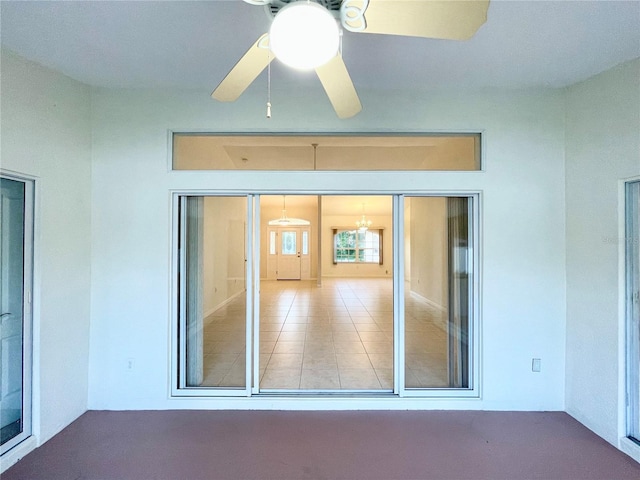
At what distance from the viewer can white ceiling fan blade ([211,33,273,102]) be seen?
139 centimetres

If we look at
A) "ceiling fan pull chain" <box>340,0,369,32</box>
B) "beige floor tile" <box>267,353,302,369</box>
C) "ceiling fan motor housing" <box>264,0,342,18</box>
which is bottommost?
"beige floor tile" <box>267,353,302,369</box>

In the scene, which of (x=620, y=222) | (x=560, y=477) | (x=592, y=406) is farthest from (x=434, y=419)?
(x=620, y=222)

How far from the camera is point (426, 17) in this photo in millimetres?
1180

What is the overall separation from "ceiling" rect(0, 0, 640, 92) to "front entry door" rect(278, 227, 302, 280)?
9.11 meters

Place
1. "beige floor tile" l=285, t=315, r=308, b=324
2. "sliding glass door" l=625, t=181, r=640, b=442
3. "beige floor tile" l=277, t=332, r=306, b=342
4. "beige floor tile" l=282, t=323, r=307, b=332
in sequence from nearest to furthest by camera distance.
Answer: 1. "sliding glass door" l=625, t=181, r=640, b=442
2. "beige floor tile" l=277, t=332, r=306, b=342
3. "beige floor tile" l=282, t=323, r=307, b=332
4. "beige floor tile" l=285, t=315, r=308, b=324

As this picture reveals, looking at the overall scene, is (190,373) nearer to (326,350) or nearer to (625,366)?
(326,350)

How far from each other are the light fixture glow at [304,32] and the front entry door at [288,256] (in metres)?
10.6

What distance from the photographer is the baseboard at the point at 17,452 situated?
2057 millimetres

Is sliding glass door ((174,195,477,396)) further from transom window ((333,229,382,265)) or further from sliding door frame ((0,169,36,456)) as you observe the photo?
transom window ((333,229,382,265))

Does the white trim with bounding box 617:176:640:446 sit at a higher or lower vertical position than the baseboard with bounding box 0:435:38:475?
higher

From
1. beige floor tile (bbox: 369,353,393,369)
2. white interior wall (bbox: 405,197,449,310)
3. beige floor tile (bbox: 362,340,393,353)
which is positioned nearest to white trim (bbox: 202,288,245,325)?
white interior wall (bbox: 405,197,449,310)

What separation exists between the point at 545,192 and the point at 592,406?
5.70 ft

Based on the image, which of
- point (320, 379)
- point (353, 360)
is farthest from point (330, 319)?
point (320, 379)

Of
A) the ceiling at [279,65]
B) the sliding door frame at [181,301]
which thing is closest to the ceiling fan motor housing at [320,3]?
the ceiling at [279,65]
